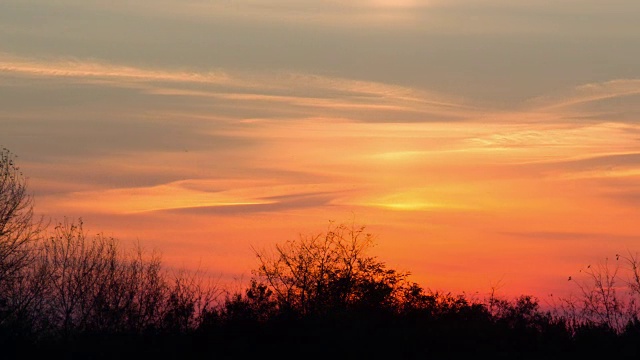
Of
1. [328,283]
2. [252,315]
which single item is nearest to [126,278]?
[328,283]

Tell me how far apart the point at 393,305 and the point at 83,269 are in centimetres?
2126

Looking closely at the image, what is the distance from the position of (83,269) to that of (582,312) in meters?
27.1

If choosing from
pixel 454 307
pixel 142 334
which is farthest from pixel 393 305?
pixel 142 334

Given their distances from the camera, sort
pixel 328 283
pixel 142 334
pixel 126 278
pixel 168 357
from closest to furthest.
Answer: pixel 168 357
pixel 142 334
pixel 328 283
pixel 126 278

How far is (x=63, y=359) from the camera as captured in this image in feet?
90.0

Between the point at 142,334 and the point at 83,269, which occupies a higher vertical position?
the point at 83,269

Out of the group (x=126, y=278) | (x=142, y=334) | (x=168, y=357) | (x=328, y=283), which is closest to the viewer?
(x=168, y=357)

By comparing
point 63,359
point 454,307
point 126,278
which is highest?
point 126,278

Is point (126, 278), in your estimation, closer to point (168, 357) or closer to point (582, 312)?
point (168, 357)

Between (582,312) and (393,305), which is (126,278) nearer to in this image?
(393,305)

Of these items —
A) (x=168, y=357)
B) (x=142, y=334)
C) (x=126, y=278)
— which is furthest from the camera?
(x=126, y=278)

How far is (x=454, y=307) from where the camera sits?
31.6m

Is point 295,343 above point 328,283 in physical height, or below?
below

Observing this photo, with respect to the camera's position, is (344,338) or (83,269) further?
(83,269)
